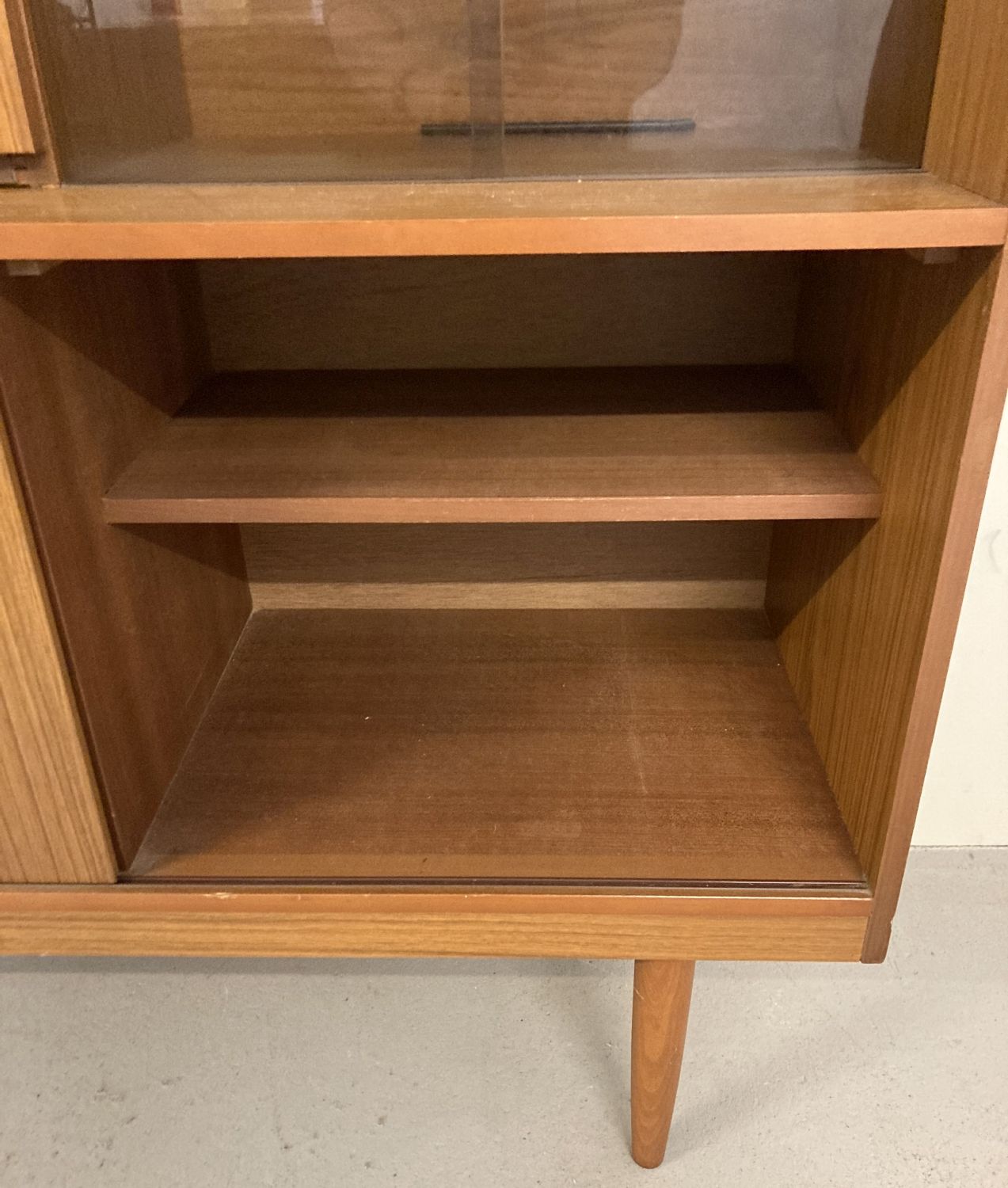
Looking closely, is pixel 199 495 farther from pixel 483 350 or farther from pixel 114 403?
pixel 483 350

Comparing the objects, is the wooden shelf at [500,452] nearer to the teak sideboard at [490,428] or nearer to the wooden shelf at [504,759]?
the teak sideboard at [490,428]

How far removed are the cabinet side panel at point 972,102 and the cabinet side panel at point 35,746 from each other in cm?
57

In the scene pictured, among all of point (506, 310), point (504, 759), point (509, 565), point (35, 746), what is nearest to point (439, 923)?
point (504, 759)

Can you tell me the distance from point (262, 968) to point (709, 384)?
0.76 m

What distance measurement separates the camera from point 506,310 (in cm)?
97

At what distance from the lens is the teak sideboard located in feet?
2.02

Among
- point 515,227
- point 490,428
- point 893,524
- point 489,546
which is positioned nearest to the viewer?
point 515,227

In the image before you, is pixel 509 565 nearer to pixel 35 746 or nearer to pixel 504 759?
pixel 504 759

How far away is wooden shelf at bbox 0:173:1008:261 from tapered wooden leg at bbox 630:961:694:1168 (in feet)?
1.74

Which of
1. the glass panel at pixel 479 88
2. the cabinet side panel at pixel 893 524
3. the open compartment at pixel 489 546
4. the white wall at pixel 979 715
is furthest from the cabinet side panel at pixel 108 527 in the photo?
the white wall at pixel 979 715

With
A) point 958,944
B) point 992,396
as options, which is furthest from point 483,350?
point 958,944

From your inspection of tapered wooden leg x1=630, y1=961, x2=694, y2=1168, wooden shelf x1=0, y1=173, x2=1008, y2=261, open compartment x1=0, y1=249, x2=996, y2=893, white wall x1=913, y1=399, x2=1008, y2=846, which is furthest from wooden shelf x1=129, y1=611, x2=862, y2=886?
wooden shelf x1=0, y1=173, x2=1008, y2=261

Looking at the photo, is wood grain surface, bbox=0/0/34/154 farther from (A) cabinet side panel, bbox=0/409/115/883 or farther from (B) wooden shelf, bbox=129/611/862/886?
(B) wooden shelf, bbox=129/611/862/886

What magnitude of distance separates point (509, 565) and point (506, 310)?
0.86 ft
